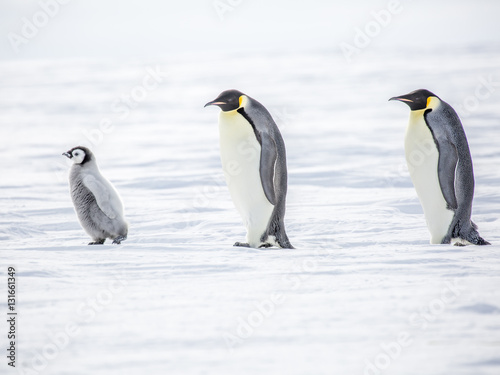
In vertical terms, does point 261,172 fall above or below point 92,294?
above

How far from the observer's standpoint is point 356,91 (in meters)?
21.8

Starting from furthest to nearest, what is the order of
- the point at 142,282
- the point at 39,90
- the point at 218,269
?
1. the point at 39,90
2. the point at 218,269
3. the point at 142,282

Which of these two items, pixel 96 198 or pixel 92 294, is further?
pixel 96 198

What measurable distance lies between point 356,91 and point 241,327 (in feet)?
64.3

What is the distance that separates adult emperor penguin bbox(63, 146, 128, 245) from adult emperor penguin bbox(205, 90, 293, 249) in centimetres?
84

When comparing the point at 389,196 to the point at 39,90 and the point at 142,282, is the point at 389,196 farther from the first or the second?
the point at 39,90

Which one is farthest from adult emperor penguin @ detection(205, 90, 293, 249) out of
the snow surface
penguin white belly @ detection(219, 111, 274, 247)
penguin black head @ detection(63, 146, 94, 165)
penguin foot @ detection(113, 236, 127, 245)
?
penguin black head @ detection(63, 146, 94, 165)

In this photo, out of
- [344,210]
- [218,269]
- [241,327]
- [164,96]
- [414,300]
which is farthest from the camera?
[164,96]

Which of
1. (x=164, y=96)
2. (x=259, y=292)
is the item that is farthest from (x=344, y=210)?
(x=164, y=96)

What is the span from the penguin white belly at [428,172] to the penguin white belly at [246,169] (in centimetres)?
102

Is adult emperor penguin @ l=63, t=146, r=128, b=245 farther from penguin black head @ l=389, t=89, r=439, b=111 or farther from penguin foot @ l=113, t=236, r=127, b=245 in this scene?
penguin black head @ l=389, t=89, r=439, b=111

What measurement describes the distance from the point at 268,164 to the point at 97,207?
1.21 meters

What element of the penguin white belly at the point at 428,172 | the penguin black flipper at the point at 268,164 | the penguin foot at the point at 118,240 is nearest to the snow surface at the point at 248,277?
the penguin foot at the point at 118,240

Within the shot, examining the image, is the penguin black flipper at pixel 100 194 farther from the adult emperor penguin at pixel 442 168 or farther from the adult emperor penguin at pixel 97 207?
the adult emperor penguin at pixel 442 168
